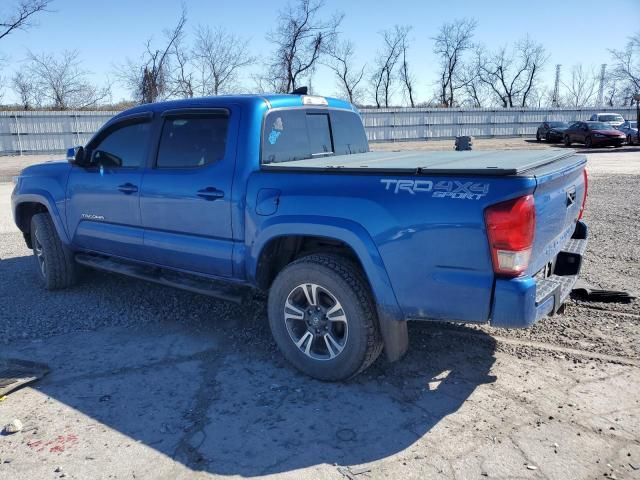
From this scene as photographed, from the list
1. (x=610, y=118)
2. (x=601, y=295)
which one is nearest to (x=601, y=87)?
(x=610, y=118)

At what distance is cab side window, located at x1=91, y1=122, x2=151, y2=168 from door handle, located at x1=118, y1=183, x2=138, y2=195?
0.59 ft

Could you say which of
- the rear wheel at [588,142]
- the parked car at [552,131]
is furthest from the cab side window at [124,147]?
the parked car at [552,131]

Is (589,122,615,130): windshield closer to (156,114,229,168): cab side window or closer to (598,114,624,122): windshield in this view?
(598,114,624,122): windshield

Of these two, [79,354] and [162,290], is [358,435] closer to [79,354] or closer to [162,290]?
[79,354]

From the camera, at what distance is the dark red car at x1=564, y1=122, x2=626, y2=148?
27.8 meters

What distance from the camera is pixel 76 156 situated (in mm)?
5250

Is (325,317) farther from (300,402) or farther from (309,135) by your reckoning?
(309,135)

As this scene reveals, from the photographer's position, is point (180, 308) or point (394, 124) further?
point (394, 124)

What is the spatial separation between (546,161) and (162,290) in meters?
3.88

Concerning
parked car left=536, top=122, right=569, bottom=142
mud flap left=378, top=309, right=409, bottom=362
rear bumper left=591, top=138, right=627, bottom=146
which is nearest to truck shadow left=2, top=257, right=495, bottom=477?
mud flap left=378, top=309, right=409, bottom=362

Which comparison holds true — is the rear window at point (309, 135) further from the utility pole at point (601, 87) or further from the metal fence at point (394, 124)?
the utility pole at point (601, 87)

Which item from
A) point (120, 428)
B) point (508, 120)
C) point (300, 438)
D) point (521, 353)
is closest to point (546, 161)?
point (521, 353)

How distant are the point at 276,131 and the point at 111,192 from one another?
1.76 meters

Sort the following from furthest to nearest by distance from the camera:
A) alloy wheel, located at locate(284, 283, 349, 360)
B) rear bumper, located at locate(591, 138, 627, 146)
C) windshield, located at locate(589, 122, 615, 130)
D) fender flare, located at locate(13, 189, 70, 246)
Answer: windshield, located at locate(589, 122, 615, 130) → rear bumper, located at locate(591, 138, 627, 146) → fender flare, located at locate(13, 189, 70, 246) → alloy wheel, located at locate(284, 283, 349, 360)
